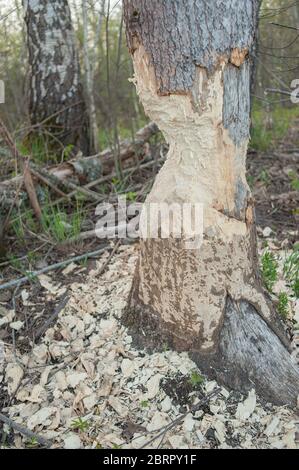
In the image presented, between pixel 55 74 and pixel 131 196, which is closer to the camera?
pixel 131 196

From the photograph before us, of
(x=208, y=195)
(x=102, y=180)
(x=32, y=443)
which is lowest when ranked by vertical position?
(x=32, y=443)

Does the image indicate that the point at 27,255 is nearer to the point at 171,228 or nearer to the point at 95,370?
the point at 95,370

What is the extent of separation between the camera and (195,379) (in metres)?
1.76

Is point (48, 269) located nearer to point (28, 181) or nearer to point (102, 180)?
point (28, 181)

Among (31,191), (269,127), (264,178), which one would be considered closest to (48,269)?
(31,191)

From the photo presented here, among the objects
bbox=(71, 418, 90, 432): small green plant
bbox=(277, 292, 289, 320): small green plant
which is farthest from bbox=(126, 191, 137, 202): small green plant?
bbox=(71, 418, 90, 432): small green plant

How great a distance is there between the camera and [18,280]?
2535 millimetres

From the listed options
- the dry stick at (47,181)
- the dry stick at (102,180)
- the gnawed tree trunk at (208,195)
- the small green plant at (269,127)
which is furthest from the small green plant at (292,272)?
the small green plant at (269,127)

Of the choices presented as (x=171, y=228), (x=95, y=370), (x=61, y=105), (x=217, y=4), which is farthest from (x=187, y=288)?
(x=61, y=105)

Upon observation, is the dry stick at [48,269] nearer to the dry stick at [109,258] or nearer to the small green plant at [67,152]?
the dry stick at [109,258]

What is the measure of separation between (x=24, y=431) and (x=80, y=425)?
0.74 feet

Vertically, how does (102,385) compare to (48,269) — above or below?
below

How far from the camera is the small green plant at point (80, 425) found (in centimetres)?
169

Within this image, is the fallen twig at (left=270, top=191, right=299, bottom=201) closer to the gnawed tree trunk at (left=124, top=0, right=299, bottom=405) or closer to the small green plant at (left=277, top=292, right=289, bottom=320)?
the small green plant at (left=277, top=292, right=289, bottom=320)
